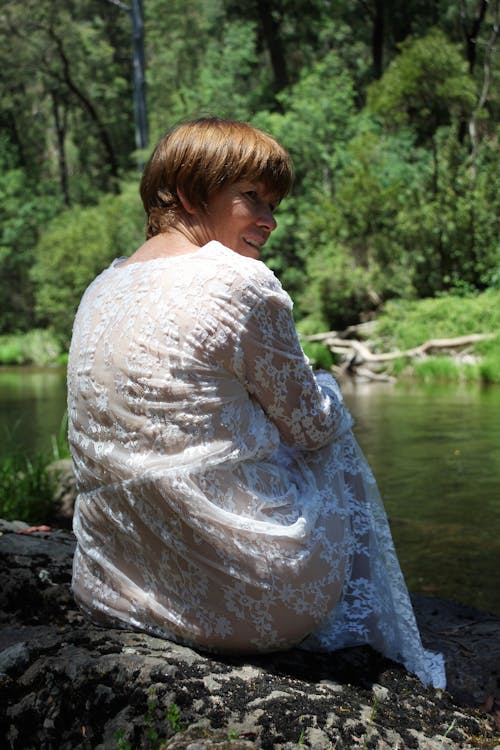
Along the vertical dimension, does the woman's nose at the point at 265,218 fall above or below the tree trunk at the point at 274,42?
below

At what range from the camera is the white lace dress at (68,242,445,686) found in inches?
70.7

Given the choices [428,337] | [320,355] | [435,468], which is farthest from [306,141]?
[435,468]

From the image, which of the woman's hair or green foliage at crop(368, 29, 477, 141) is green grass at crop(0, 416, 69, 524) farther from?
green foliage at crop(368, 29, 477, 141)

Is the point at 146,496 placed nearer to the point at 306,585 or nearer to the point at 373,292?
the point at 306,585

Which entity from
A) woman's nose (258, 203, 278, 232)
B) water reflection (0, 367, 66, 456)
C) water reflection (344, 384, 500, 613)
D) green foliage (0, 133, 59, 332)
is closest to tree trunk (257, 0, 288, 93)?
green foliage (0, 133, 59, 332)

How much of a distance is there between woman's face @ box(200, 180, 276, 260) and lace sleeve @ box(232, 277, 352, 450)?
10.7 inches

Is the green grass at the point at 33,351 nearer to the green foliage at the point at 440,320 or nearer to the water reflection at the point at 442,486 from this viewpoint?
the green foliage at the point at 440,320

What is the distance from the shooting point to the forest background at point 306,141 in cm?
1806

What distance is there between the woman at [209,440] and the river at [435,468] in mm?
1760

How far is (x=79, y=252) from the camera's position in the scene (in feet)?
83.9

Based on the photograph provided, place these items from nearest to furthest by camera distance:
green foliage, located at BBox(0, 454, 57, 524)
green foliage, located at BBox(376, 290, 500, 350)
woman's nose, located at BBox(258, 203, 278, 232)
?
woman's nose, located at BBox(258, 203, 278, 232) → green foliage, located at BBox(0, 454, 57, 524) → green foliage, located at BBox(376, 290, 500, 350)

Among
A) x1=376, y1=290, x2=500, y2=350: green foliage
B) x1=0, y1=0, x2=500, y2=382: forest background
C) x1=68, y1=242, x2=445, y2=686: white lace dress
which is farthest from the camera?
x1=0, y1=0, x2=500, y2=382: forest background

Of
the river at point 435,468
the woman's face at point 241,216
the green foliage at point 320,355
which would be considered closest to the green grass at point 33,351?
the green foliage at point 320,355

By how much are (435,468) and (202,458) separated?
4477 mm
